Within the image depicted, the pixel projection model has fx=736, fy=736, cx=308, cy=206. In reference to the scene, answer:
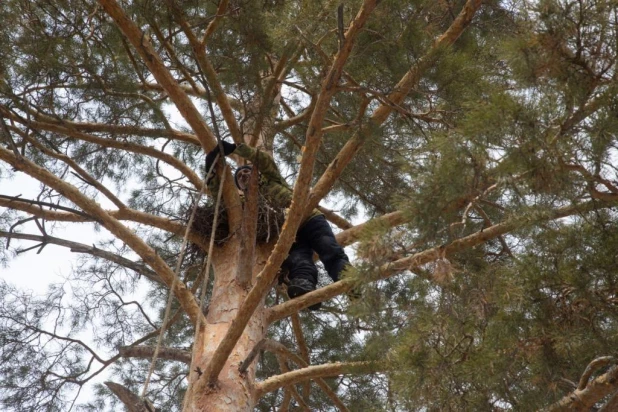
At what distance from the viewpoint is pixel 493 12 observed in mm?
4953

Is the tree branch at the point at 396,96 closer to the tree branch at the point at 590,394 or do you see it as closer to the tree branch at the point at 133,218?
the tree branch at the point at 133,218

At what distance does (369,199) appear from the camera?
5555 mm

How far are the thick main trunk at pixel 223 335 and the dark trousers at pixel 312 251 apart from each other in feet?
0.86

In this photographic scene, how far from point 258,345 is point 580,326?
1495 mm

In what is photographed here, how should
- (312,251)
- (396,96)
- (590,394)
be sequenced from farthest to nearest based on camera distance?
(312,251) < (396,96) < (590,394)

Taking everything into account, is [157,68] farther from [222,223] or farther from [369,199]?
[369,199]

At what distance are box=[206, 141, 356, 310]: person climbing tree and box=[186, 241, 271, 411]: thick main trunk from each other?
0.25m

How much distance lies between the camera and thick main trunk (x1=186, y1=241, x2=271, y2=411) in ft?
11.1

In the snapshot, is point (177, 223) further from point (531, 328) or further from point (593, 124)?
point (593, 124)

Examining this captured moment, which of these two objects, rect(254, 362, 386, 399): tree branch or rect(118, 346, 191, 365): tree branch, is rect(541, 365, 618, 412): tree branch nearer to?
rect(254, 362, 386, 399): tree branch

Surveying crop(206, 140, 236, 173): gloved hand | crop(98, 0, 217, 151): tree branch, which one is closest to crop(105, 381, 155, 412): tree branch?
crop(206, 140, 236, 173): gloved hand

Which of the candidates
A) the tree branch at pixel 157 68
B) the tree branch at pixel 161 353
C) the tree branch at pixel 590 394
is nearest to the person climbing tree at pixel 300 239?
the tree branch at pixel 157 68

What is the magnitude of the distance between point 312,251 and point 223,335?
834 millimetres

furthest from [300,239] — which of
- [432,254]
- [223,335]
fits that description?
[432,254]
